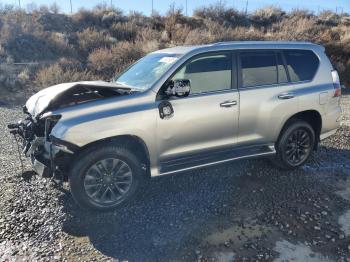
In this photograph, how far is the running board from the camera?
475 centimetres

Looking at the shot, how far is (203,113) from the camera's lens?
4.79 meters

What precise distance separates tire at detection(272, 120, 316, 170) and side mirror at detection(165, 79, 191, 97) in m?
1.86

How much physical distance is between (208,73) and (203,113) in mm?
570

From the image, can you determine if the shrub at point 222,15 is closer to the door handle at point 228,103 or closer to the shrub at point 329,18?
the shrub at point 329,18

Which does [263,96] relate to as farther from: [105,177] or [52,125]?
[52,125]

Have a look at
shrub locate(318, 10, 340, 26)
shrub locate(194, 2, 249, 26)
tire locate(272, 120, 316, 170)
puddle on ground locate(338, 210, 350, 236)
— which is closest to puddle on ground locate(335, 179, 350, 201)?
puddle on ground locate(338, 210, 350, 236)

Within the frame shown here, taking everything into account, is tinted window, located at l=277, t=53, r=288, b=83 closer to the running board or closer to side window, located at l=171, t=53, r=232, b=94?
side window, located at l=171, t=53, r=232, b=94

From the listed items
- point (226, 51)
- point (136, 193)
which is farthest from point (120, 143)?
point (226, 51)

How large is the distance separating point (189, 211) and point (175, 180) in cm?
86

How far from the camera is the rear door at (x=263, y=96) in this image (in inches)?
203

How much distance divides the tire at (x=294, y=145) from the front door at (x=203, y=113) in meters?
0.93

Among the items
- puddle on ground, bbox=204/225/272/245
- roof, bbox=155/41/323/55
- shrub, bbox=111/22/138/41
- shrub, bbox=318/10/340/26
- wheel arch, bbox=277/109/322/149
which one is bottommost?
puddle on ground, bbox=204/225/272/245

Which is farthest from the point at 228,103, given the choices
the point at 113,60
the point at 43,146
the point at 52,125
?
the point at 113,60

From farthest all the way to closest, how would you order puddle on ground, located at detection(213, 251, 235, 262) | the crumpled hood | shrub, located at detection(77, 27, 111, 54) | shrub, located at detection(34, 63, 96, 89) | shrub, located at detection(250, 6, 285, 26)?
1. shrub, located at detection(250, 6, 285, 26)
2. shrub, located at detection(77, 27, 111, 54)
3. shrub, located at detection(34, 63, 96, 89)
4. the crumpled hood
5. puddle on ground, located at detection(213, 251, 235, 262)
